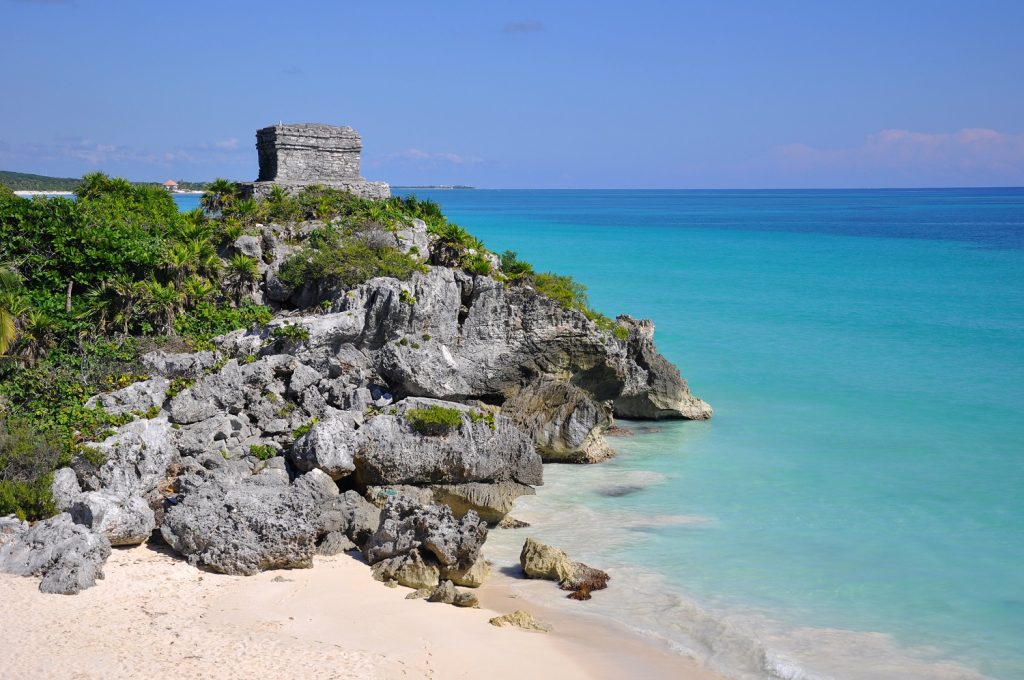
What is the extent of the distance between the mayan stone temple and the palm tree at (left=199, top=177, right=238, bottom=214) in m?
0.34

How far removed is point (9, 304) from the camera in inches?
570

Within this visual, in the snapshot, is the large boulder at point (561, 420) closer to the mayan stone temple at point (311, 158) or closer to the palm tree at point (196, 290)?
the palm tree at point (196, 290)

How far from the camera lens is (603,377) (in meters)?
17.5

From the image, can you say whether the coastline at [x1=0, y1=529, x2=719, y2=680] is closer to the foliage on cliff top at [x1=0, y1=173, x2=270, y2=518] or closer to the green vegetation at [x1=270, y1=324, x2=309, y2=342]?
the foliage on cliff top at [x1=0, y1=173, x2=270, y2=518]

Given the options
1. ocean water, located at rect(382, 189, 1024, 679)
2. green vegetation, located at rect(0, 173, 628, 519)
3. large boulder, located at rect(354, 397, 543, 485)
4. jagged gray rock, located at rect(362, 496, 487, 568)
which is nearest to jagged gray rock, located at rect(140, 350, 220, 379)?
green vegetation, located at rect(0, 173, 628, 519)

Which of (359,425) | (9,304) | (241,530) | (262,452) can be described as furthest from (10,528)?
(9,304)

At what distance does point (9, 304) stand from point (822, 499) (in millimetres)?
13193

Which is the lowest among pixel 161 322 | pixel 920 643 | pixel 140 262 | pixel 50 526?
pixel 920 643

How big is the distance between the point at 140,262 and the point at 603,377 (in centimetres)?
867

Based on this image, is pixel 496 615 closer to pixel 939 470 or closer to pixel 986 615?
pixel 986 615

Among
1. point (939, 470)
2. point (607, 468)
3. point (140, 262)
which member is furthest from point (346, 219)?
point (939, 470)

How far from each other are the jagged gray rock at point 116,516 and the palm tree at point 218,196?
992cm

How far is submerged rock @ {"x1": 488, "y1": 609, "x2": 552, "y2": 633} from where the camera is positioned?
9539 millimetres

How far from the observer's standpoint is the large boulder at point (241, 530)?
1045cm
